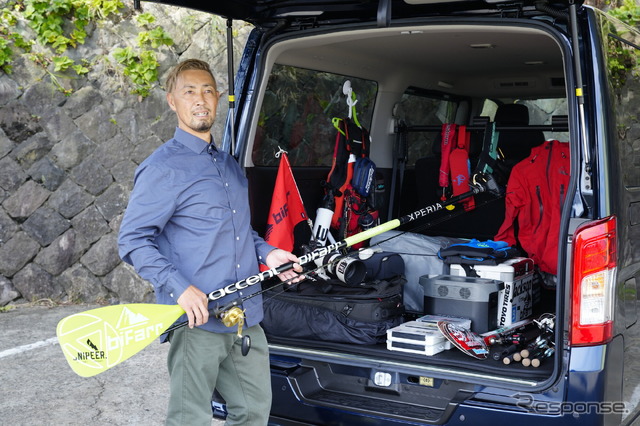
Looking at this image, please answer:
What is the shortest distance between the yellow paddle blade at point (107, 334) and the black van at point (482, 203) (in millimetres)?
686

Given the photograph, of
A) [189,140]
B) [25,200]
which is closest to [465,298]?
[189,140]

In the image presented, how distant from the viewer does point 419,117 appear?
542 cm

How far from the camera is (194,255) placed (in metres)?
2.81

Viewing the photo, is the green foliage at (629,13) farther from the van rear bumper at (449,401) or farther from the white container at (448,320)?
the van rear bumper at (449,401)

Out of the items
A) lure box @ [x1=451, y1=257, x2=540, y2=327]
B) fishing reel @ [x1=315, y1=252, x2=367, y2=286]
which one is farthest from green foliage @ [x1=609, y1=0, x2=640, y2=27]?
fishing reel @ [x1=315, y1=252, x2=367, y2=286]

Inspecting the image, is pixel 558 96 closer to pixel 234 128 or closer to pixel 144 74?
pixel 234 128

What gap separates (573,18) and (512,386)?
4.44 feet

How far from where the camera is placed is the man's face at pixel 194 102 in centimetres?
291

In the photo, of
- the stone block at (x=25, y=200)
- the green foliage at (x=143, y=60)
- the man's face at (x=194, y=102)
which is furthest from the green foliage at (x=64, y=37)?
the man's face at (x=194, y=102)

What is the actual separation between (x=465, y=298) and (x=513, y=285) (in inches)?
15.6

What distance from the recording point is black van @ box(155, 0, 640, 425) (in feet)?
8.60

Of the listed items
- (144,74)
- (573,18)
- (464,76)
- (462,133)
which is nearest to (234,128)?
(573,18)

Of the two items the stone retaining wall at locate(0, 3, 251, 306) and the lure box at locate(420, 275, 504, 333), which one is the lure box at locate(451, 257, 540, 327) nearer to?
the lure box at locate(420, 275, 504, 333)

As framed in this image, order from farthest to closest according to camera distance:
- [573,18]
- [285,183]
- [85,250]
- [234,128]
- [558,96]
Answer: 1. [85,250]
2. [558,96]
3. [285,183]
4. [234,128]
5. [573,18]
